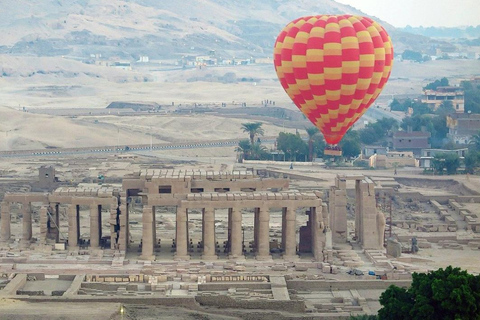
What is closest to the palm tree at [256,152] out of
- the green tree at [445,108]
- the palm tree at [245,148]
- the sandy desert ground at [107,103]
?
the palm tree at [245,148]

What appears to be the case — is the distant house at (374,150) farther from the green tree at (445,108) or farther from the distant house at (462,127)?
the green tree at (445,108)

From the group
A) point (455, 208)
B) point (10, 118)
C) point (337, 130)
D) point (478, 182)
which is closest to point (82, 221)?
point (337, 130)

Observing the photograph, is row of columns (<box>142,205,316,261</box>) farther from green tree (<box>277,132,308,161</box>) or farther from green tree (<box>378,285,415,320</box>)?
green tree (<box>277,132,308,161</box>)

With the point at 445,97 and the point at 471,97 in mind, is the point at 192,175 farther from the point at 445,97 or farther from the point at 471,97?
the point at 471,97

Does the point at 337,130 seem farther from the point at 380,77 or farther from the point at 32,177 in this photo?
the point at 32,177

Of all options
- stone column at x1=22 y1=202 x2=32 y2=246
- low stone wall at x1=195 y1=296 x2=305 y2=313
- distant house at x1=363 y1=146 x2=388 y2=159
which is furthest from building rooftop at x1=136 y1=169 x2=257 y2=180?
distant house at x1=363 y1=146 x2=388 y2=159
